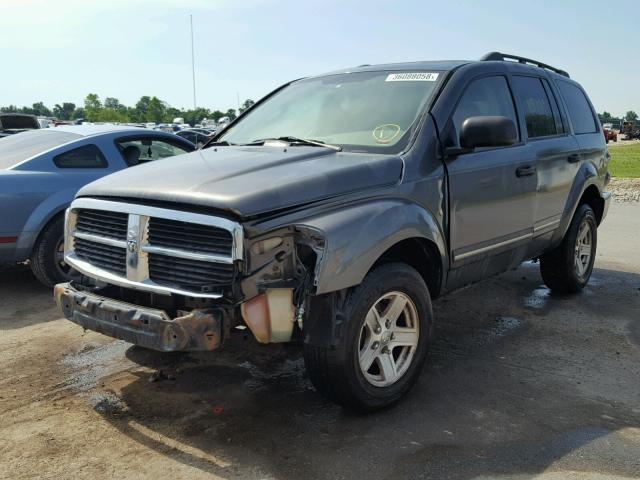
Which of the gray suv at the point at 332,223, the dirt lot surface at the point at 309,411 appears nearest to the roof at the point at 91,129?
the dirt lot surface at the point at 309,411

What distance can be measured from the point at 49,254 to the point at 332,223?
13.1 ft

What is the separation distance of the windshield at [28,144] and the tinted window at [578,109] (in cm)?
500

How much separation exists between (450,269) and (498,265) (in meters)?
0.77

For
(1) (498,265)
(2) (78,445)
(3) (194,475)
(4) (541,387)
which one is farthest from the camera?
(1) (498,265)

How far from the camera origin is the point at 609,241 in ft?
30.4

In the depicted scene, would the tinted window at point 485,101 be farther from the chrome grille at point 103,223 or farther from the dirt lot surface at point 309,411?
the chrome grille at point 103,223

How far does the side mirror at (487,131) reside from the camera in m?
3.98

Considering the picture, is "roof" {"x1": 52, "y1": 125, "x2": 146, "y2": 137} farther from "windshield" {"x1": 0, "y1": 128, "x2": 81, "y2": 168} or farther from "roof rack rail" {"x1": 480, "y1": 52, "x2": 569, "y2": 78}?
"roof rack rail" {"x1": 480, "y1": 52, "x2": 569, "y2": 78}

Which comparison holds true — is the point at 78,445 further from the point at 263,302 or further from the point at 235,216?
the point at 235,216

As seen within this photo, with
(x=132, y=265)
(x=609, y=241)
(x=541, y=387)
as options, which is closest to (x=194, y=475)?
(x=132, y=265)

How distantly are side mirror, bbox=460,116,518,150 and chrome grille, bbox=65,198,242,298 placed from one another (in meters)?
1.78

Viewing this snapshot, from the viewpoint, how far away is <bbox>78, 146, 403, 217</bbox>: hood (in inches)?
126

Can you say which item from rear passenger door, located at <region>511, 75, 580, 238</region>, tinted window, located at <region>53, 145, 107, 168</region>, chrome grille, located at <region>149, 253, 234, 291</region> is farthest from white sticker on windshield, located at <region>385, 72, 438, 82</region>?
tinted window, located at <region>53, 145, 107, 168</region>

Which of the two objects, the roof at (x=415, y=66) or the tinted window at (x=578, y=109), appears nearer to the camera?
the roof at (x=415, y=66)
